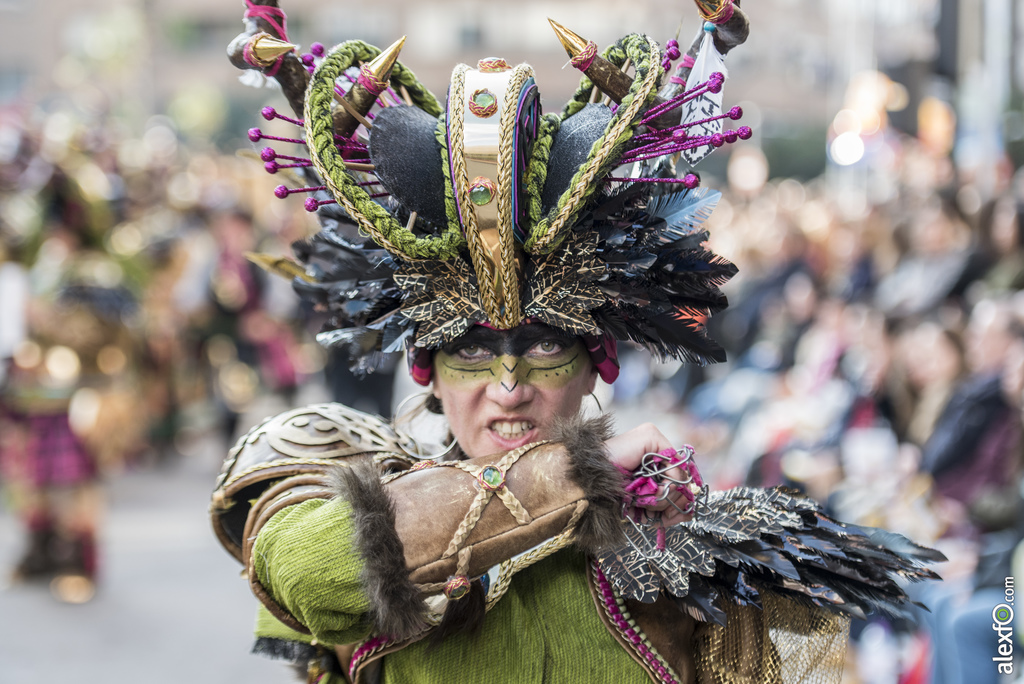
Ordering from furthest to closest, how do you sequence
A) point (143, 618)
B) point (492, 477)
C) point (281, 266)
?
point (143, 618) < point (281, 266) < point (492, 477)

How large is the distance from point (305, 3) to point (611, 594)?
39554mm

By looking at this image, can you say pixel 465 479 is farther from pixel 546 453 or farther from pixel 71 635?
pixel 71 635

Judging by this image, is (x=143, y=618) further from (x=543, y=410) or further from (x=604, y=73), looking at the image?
(x=604, y=73)

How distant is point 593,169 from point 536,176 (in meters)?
0.13

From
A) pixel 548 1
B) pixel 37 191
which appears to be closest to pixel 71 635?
pixel 37 191

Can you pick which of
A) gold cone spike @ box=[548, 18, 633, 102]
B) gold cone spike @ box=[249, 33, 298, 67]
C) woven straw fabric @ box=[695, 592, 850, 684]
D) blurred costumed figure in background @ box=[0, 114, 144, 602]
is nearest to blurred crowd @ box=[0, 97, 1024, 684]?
blurred costumed figure in background @ box=[0, 114, 144, 602]

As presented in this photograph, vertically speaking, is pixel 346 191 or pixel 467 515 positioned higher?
pixel 346 191

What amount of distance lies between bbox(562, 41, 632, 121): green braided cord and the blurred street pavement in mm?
3422

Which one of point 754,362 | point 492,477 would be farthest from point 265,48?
point 754,362

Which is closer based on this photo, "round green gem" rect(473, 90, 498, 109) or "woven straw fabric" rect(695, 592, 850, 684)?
"round green gem" rect(473, 90, 498, 109)

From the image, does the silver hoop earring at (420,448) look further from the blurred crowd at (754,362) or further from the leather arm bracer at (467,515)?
the blurred crowd at (754,362)

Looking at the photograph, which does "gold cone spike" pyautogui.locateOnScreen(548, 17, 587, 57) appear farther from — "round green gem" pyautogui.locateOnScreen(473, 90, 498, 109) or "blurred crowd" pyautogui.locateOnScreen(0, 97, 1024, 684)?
"blurred crowd" pyautogui.locateOnScreen(0, 97, 1024, 684)

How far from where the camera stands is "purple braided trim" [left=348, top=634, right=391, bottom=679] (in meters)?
1.93

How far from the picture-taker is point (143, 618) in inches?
238
